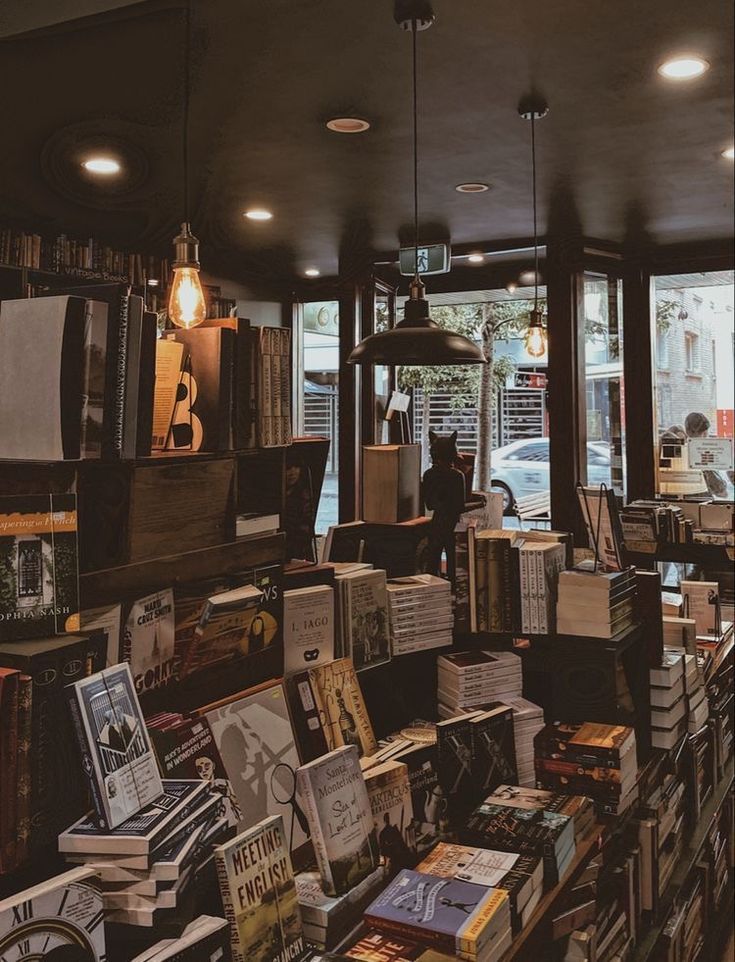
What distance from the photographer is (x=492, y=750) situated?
6.83 ft

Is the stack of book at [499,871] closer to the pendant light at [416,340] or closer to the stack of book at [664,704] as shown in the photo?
the stack of book at [664,704]

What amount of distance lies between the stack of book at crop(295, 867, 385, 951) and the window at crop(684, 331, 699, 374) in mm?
5000

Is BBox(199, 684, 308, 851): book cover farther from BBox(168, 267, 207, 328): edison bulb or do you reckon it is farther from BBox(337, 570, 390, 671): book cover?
BBox(168, 267, 207, 328): edison bulb

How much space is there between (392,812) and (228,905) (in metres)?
0.57

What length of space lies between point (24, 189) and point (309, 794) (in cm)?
365

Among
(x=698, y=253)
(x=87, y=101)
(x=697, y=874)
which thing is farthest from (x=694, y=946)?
(x=698, y=253)

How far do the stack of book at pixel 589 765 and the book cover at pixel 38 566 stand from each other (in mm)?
1376

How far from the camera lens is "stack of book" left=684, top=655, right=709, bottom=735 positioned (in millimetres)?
2744

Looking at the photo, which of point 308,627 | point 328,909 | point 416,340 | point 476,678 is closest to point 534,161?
point 416,340

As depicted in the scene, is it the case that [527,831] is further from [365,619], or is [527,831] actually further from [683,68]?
[683,68]

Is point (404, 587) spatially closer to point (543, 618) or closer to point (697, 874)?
point (543, 618)

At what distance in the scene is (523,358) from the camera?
256 inches

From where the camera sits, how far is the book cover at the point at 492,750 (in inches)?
80.3

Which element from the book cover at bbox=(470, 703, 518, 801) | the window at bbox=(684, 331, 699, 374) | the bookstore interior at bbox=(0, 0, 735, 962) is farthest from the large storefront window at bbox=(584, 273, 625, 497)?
the book cover at bbox=(470, 703, 518, 801)
